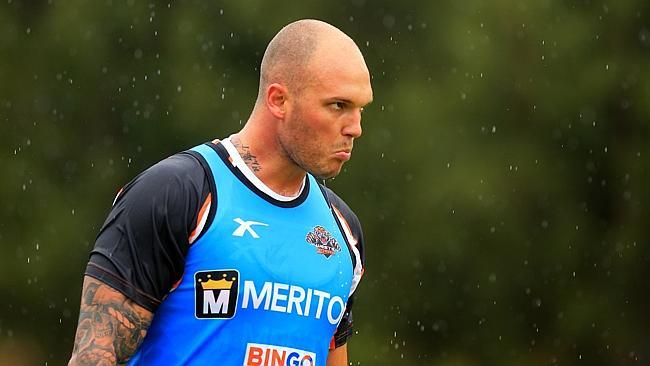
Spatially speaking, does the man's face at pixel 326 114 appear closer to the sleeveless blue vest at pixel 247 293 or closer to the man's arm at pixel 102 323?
the sleeveless blue vest at pixel 247 293

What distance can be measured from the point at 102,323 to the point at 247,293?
43cm

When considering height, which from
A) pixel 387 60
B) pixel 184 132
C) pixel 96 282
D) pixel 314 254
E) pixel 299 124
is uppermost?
pixel 387 60

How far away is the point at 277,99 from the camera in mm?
3914

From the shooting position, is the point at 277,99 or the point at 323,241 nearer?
the point at 277,99

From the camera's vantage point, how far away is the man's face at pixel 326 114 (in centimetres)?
384

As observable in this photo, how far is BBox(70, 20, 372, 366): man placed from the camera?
11.8 feet

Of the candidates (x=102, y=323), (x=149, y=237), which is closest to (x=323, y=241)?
(x=149, y=237)

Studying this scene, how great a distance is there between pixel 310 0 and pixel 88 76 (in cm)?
220

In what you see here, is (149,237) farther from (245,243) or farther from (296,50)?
(296,50)

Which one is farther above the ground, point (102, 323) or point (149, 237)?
point (149, 237)

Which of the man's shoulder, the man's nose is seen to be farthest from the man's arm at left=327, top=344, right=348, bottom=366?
the man's nose

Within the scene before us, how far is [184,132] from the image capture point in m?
11.3

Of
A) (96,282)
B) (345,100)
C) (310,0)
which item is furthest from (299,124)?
(310,0)

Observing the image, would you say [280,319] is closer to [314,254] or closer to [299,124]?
[314,254]
